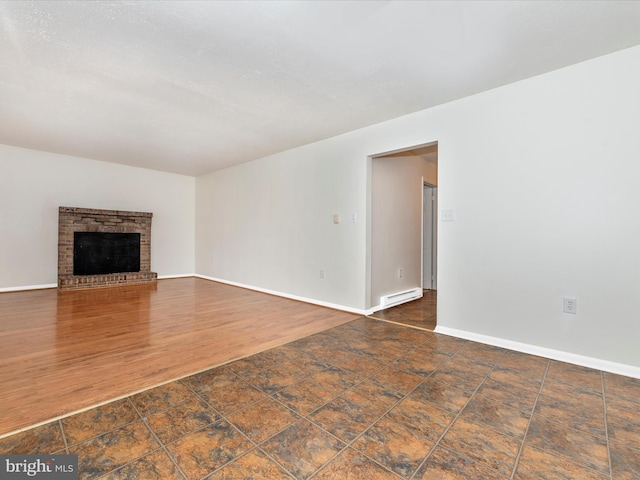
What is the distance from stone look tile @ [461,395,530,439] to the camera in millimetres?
1575

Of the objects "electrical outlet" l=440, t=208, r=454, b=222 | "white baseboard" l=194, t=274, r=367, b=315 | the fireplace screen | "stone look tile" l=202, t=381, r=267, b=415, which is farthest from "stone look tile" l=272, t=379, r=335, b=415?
the fireplace screen

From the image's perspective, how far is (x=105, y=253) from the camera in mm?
5988

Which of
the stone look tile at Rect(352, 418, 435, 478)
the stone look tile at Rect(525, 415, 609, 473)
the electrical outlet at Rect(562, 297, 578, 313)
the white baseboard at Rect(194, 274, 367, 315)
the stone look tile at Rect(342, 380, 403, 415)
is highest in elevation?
the electrical outlet at Rect(562, 297, 578, 313)

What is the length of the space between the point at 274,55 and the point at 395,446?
2619 mm

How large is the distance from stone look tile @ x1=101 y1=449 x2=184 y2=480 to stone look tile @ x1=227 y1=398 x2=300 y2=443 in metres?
0.35

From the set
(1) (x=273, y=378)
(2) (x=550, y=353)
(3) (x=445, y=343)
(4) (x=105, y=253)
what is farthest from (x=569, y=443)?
(4) (x=105, y=253)

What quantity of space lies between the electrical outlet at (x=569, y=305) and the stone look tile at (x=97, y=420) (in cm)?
311

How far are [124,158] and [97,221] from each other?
4.47 feet

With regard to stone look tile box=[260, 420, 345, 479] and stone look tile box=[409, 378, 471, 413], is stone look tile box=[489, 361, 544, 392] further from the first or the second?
stone look tile box=[260, 420, 345, 479]

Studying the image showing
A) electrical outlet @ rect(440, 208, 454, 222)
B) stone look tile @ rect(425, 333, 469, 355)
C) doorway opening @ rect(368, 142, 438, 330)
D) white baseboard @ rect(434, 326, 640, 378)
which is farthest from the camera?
doorway opening @ rect(368, 142, 438, 330)

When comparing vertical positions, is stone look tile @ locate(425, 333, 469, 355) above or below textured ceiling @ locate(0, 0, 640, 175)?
below

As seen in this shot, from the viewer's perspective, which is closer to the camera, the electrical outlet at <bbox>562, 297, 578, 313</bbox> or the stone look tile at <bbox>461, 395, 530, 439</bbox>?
the stone look tile at <bbox>461, 395, 530, 439</bbox>

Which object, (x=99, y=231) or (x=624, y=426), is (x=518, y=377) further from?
(x=99, y=231)

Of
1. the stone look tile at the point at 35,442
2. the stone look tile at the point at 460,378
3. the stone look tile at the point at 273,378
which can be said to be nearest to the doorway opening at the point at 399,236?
the stone look tile at the point at 460,378
